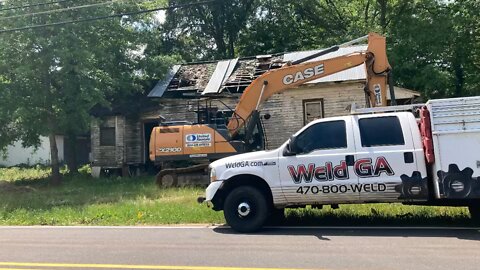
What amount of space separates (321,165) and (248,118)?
608cm

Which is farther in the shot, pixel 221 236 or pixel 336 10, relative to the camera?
pixel 336 10

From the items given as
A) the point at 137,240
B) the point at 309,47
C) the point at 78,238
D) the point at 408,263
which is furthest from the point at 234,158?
the point at 309,47

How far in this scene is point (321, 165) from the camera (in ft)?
30.3

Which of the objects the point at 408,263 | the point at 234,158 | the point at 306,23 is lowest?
the point at 408,263

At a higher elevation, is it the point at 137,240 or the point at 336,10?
the point at 336,10

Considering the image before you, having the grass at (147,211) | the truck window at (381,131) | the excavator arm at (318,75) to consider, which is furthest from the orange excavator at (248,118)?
the truck window at (381,131)

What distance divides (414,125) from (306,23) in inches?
1270

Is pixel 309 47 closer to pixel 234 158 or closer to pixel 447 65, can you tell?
pixel 447 65

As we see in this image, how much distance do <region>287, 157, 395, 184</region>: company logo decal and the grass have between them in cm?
147

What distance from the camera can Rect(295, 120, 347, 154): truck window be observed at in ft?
30.8

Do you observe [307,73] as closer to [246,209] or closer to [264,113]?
[246,209]

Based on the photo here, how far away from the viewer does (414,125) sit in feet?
29.7

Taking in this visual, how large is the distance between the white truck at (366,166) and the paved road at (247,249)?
1.99 feet

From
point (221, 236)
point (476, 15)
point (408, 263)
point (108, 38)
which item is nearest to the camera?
point (408, 263)
